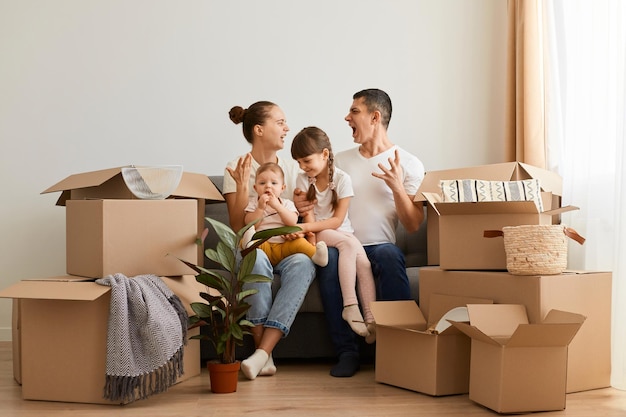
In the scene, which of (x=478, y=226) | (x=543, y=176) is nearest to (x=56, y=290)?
(x=478, y=226)

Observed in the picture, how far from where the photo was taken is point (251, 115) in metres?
3.25

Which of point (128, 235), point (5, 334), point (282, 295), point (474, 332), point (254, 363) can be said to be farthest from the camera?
point (5, 334)

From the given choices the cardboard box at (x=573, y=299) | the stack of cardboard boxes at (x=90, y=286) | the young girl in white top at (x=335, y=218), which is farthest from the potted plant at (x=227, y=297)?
the cardboard box at (x=573, y=299)

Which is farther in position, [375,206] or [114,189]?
[375,206]

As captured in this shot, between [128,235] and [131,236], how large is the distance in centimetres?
1

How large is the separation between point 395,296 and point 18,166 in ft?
6.53

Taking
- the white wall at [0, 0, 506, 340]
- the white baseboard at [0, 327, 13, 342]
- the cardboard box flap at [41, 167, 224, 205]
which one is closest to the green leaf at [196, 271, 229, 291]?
the cardboard box flap at [41, 167, 224, 205]

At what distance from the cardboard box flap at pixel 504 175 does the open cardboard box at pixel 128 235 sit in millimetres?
1010

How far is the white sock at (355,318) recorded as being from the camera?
274cm

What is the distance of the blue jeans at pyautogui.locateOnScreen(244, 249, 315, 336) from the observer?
2719mm

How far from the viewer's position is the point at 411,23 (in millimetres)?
3814

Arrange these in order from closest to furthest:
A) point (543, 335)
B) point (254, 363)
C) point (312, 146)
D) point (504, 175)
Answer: point (543, 335) → point (254, 363) → point (504, 175) → point (312, 146)

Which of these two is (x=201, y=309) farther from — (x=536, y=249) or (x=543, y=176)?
(x=543, y=176)

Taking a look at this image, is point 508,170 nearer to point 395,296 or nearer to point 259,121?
point 395,296
